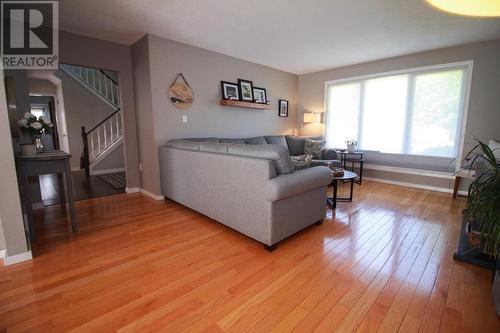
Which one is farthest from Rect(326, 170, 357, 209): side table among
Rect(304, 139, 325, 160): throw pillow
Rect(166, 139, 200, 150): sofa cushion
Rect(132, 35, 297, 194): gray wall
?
Rect(132, 35, 297, 194): gray wall

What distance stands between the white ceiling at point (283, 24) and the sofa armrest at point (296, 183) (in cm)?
178

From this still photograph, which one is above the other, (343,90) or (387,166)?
(343,90)

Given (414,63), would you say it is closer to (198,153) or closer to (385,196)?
(385,196)

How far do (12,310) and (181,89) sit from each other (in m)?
2.98

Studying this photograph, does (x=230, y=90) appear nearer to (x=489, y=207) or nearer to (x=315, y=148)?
(x=315, y=148)

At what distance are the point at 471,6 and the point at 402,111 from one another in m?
2.30

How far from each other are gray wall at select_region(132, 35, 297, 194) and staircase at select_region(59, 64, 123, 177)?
2289mm

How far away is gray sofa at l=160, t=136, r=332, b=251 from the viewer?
6.35 feet

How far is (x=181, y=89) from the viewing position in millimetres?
3492

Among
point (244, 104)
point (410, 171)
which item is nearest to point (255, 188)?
point (244, 104)

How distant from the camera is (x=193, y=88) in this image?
3654 mm

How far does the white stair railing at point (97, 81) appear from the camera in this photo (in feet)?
18.5

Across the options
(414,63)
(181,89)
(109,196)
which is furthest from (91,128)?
(414,63)

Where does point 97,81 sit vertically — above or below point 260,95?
above
